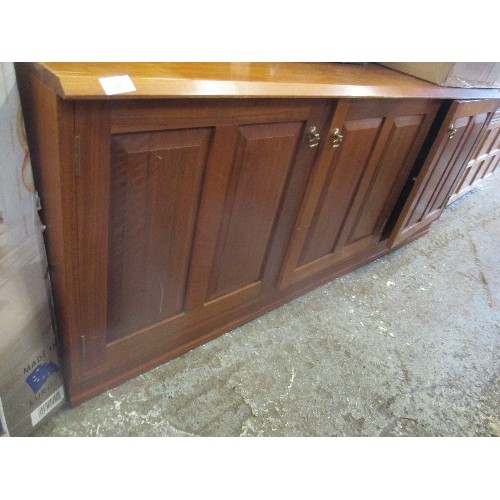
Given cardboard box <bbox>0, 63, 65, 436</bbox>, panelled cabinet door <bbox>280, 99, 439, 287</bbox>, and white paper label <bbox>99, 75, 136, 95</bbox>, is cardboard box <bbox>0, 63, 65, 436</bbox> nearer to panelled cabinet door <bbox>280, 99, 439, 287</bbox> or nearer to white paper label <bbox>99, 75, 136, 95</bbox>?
white paper label <bbox>99, 75, 136, 95</bbox>

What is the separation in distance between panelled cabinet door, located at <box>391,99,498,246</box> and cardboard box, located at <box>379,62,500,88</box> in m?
0.07

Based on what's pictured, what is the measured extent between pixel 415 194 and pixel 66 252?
136 cm

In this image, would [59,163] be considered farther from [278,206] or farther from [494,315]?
[494,315]

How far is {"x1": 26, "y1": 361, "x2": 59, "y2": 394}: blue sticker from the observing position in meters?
0.87

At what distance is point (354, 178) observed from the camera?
1273 mm

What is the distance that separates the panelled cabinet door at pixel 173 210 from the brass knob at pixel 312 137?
0.05 feet

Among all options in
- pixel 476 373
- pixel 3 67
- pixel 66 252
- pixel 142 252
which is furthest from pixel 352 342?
pixel 3 67

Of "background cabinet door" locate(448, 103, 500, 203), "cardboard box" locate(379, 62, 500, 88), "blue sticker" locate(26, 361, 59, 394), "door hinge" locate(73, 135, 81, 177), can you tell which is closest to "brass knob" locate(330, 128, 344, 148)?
"cardboard box" locate(379, 62, 500, 88)

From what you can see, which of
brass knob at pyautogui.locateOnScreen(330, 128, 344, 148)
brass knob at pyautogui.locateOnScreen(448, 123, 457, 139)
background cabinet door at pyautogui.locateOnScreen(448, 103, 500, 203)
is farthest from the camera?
background cabinet door at pyautogui.locateOnScreen(448, 103, 500, 203)

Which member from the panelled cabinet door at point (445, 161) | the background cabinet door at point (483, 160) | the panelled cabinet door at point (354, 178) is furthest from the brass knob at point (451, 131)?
the background cabinet door at point (483, 160)

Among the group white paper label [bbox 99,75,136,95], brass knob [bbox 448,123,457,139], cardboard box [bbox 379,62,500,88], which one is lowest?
brass knob [bbox 448,123,457,139]

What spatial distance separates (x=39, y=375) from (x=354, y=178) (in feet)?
3.53

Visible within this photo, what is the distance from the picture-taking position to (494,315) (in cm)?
171

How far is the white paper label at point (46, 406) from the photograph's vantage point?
916 millimetres
